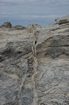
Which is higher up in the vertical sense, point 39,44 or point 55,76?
point 39,44

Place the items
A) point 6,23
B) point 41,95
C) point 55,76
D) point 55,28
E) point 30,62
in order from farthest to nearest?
point 6,23
point 55,28
point 30,62
point 55,76
point 41,95

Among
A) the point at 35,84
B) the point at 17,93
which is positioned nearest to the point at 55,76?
the point at 35,84

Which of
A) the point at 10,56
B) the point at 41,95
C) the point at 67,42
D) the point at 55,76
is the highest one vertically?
the point at 67,42

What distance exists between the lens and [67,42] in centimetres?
1781

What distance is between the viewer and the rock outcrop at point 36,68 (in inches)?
595

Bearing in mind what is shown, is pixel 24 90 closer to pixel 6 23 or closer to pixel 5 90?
pixel 5 90

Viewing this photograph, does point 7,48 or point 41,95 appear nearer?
point 41,95

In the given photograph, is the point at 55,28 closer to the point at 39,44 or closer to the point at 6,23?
the point at 39,44

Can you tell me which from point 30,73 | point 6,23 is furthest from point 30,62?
point 6,23

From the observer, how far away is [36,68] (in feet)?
55.2

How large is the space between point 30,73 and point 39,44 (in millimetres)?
2693

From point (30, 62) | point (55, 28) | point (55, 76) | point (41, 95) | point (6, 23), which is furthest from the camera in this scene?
point (6, 23)

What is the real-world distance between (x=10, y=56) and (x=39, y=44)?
2.58 m

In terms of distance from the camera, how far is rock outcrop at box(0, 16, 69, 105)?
1512 cm
